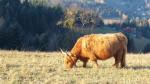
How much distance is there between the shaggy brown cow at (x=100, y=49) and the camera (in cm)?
2220

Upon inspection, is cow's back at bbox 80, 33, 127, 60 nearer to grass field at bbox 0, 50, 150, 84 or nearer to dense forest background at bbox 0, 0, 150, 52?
grass field at bbox 0, 50, 150, 84

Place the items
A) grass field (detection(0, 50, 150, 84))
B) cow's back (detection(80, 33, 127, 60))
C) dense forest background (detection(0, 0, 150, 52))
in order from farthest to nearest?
dense forest background (detection(0, 0, 150, 52)) → cow's back (detection(80, 33, 127, 60)) → grass field (detection(0, 50, 150, 84))

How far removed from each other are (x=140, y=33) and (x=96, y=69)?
98793 mm

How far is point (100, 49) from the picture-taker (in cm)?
2228

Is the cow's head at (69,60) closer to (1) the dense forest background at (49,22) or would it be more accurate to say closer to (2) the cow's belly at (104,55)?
(2) the cow's belly at (104,55)

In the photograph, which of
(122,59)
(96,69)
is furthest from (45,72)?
(122,59)

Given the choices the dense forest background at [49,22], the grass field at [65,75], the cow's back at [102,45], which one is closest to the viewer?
the grass field at [65,75]

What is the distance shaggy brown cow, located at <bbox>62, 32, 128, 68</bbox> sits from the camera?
72.8 ft

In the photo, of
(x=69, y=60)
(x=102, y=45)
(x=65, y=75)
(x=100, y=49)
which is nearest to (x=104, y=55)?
(x=100, y=49)

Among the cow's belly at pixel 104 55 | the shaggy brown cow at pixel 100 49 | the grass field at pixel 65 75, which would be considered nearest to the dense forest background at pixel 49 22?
the shaggy brown cow at pixel 100 49

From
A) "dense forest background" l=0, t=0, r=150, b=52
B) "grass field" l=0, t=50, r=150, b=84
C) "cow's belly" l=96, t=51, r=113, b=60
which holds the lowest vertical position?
"dense forest background" l=0, t=0, r=150, b=52

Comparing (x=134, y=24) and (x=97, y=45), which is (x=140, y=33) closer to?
(x=134, y=24)

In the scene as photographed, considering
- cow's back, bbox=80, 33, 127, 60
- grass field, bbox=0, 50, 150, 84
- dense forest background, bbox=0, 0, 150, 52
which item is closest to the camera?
grass field, bbox=0, 50, 150, 84

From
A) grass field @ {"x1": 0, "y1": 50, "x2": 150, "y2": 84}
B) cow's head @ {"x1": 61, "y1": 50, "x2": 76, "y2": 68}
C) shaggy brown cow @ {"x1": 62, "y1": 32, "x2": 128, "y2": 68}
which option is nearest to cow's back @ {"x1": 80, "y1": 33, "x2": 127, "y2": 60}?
shaggy brown cow @ {"x1": 62, "y1": 32, "x2": 128, "y2": 68}
